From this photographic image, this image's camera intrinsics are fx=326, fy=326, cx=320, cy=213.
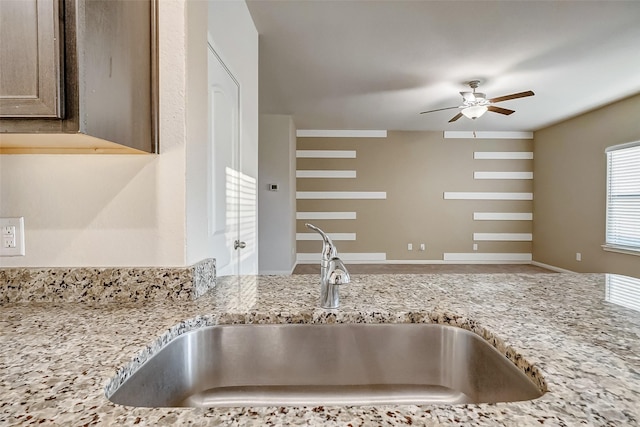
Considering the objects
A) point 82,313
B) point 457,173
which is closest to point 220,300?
point 82,313

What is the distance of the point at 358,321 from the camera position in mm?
837

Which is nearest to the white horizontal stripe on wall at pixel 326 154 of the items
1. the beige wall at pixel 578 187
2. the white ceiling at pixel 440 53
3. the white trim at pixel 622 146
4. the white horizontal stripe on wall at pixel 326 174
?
the white horizontal stripe on wall at pixel 326 174

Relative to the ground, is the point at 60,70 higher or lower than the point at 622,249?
higher

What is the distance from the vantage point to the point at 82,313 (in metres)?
0.83

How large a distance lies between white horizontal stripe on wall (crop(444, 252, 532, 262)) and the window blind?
2.01m

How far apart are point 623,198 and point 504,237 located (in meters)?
2.30

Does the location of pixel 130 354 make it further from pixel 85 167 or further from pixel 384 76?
pixel 384 76

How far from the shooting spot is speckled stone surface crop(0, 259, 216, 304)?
92cm

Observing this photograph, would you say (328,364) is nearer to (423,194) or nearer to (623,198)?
(623,198)

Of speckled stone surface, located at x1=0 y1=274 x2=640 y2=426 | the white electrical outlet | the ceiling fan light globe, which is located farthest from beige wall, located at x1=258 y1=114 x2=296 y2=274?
the white electrical outlet

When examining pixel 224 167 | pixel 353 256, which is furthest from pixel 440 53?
pixel 353 256

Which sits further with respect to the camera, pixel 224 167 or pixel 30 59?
pixel 224 167

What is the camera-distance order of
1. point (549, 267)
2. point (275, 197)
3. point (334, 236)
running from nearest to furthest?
A: point (275, 197) < point (549, 267) < point (334, 236)

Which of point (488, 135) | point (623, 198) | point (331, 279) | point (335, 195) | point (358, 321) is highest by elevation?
point (488, 135)
